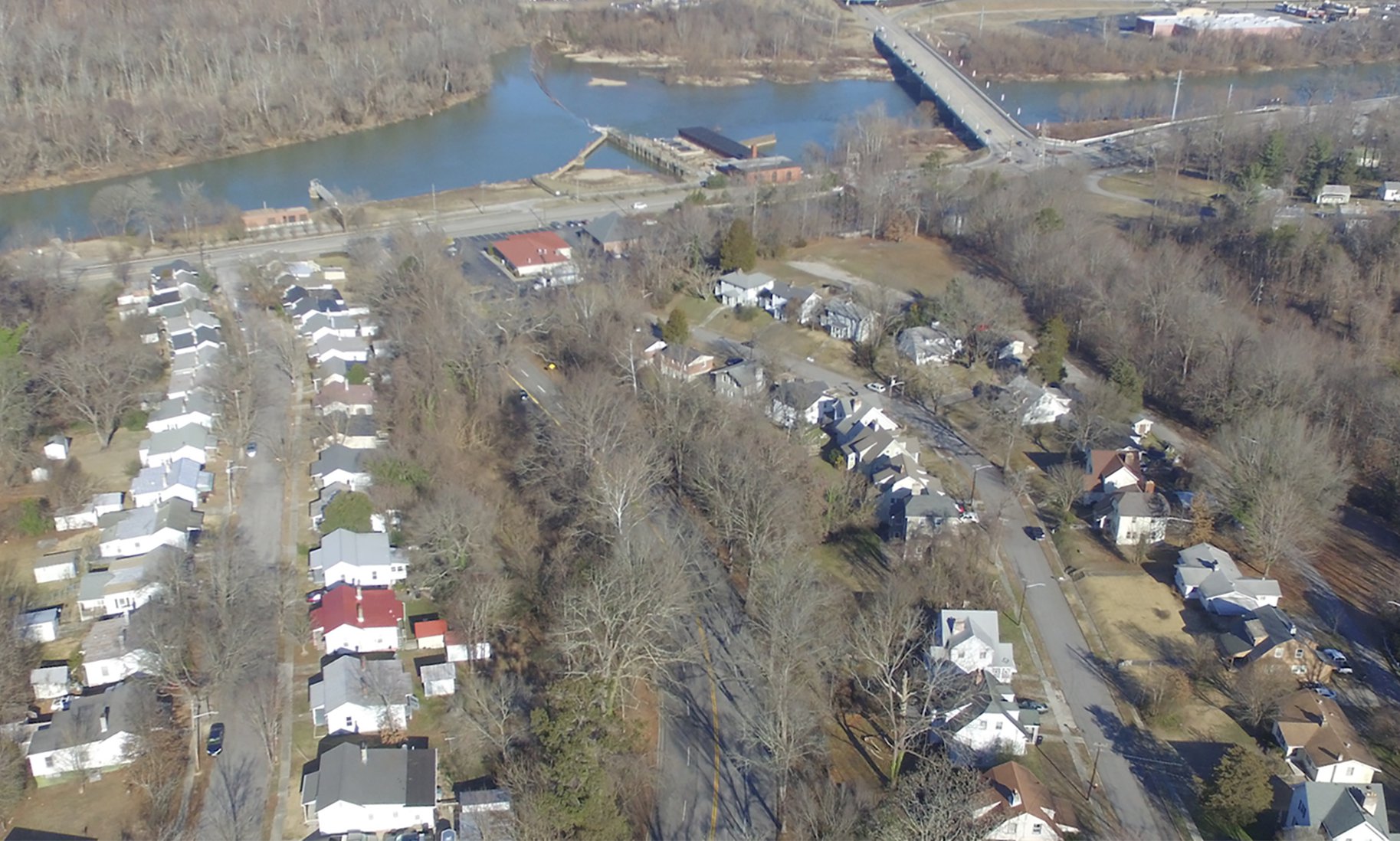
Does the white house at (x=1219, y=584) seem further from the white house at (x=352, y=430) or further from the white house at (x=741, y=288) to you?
the white house at (x=352, y=430)

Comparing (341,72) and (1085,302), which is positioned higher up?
(341,72)

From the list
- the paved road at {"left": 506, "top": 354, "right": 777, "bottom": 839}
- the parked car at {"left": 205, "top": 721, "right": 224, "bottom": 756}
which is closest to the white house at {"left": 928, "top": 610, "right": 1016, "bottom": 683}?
the paved road at {"left": 506, "top": 354, "right": 777, "bottom": 839}

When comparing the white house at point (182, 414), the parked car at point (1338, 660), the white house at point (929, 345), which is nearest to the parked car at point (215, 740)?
the white house at point (182, 414)

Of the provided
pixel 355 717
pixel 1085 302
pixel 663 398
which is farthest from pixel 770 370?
pixel 355 717

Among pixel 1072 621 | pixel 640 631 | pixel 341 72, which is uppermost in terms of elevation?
pixel 341 72

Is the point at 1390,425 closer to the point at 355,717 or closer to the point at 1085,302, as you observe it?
the point at 1085,302

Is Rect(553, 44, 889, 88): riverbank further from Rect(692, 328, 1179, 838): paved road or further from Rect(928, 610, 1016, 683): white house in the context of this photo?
Rect(928, 610, 1016, 683): white house

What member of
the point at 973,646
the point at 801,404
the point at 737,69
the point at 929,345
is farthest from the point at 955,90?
the point at 973,646
